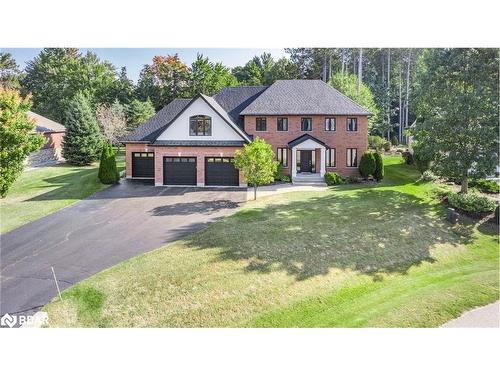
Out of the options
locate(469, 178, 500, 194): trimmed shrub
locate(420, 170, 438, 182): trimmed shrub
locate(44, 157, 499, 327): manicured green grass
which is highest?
locate(420, 170, 438, 182): trimmed shrub

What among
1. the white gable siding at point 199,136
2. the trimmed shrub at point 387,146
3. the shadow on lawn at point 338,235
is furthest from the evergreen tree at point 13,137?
the trimmed shrub at point 387,146

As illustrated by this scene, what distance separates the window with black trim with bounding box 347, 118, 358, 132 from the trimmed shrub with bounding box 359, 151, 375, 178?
188 centimetres

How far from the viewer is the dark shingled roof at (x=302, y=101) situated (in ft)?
46.5

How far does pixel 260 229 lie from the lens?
9438 mm

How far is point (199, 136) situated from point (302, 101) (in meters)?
4.34

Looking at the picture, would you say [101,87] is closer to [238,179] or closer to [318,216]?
[238,179]

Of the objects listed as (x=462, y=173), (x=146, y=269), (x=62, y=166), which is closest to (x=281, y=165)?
(x=462, y=173)

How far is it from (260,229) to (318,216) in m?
1.58

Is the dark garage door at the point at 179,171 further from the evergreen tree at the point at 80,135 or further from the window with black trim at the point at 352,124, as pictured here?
the window with black trim at the point at 352,124

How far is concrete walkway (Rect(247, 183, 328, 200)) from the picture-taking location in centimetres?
1148

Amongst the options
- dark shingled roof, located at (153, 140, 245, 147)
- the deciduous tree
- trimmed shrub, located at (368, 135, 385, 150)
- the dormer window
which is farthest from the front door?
the dormer window

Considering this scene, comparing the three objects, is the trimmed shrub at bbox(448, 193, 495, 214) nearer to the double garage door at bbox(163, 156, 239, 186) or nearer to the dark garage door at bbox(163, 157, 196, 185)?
the double garage door at bbox(163, 156, 239, 186)

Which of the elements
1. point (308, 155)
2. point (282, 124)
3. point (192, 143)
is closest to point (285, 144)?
point (308, 155)
